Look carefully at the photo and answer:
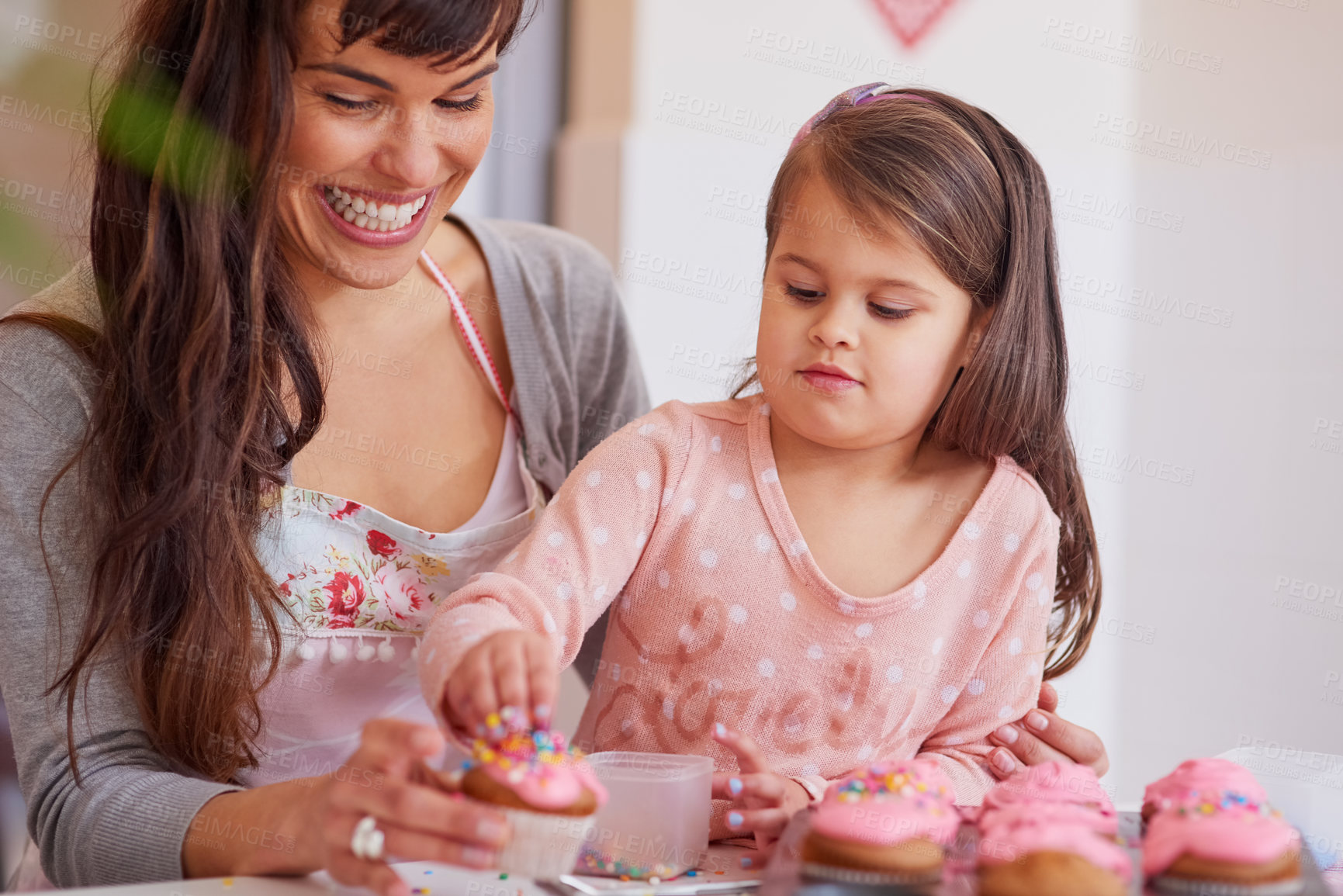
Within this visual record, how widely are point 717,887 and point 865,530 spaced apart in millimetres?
385

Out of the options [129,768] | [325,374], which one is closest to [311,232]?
[325,374]

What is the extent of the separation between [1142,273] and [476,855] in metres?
1.66

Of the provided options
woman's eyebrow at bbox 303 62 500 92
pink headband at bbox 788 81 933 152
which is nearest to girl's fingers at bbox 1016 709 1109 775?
pink headband at bbox 788 81 933 152

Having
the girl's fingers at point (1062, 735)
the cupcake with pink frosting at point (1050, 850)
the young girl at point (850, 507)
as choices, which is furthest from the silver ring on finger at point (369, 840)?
the girl's fingers at point (1062, 735)

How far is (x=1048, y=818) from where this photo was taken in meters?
0.82

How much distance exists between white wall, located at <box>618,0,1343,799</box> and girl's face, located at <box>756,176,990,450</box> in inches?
35.6

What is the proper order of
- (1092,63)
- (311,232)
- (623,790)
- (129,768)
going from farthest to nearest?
(1092,63) < (311,232) < (129,768) < (623,790)

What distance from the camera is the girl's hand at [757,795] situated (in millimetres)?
957

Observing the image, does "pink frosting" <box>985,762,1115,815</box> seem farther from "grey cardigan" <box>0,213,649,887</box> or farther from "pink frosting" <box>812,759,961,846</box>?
"grey cardigan" <box>0,213,649,887</box>

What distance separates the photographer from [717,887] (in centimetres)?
88

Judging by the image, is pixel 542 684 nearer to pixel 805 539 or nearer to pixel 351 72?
pixel 805 539

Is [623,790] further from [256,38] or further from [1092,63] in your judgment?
[1092,63]

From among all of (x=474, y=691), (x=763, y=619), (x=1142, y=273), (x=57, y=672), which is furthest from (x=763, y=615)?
(x=1142, y=273)

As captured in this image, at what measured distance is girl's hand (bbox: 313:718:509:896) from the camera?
0.77 m
